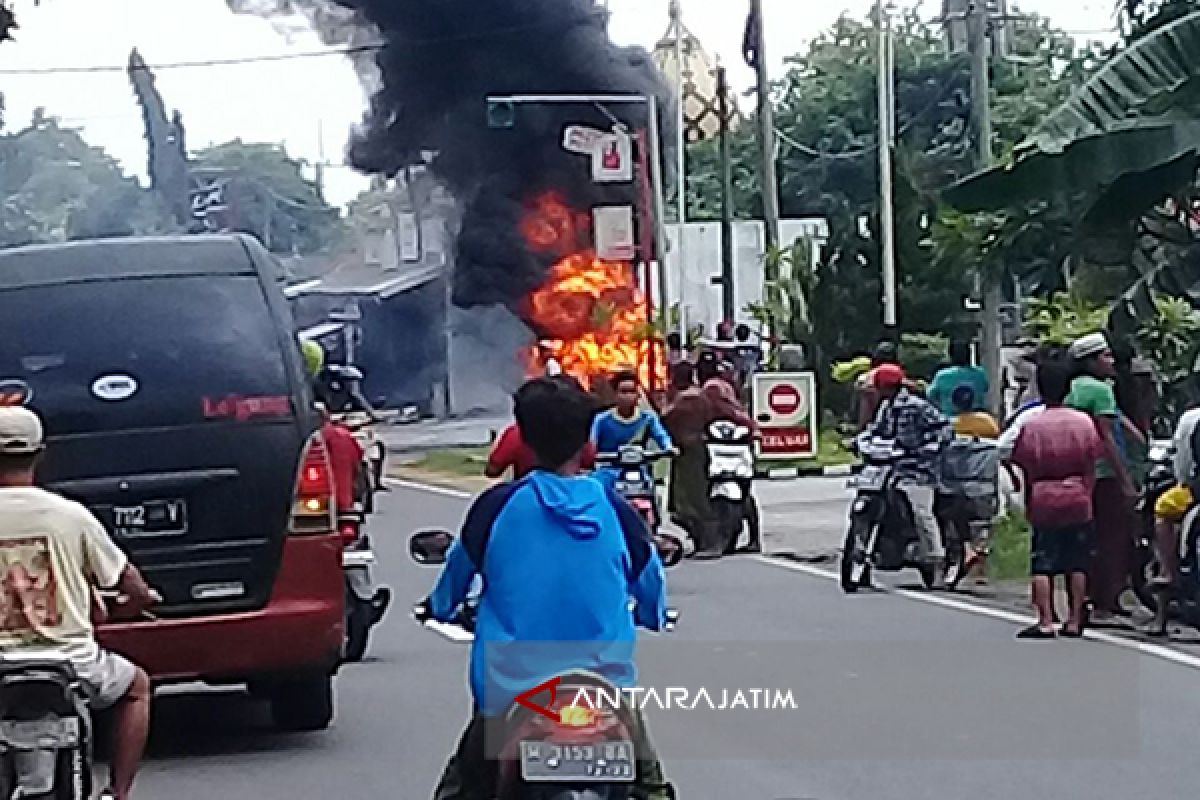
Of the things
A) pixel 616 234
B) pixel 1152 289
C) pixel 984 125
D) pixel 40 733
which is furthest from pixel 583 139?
pixel 40 733

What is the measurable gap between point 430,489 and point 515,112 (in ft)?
57.6

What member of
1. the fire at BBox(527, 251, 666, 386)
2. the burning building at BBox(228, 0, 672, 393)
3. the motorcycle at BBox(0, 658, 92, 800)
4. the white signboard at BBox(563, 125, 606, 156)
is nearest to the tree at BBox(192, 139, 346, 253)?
the burning building at BBox(228, 0, 672, 393)

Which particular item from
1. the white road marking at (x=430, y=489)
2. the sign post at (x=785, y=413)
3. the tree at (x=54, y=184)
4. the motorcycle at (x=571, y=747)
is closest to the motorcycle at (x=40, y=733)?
the motorcycle at (x=571, y=747)

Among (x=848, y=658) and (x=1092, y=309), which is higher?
(x=1092, y=309)

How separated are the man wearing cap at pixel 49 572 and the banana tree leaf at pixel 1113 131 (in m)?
7.84

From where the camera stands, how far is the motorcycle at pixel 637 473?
58.3ft

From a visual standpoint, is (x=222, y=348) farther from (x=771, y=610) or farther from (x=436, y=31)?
(x=436, y=31)

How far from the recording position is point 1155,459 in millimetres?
15586

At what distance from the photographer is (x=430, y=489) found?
36.6 meters

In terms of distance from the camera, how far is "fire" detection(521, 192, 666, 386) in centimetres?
4700

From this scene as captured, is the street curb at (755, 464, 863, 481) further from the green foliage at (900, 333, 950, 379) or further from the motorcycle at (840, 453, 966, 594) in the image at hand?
the motorcycle at (840, 453, 966, 594)

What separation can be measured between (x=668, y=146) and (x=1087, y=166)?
4603 centimetres

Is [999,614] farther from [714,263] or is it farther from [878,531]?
[714,263]

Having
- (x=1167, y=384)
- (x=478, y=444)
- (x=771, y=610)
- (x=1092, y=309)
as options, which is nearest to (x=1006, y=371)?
(x=1092, y=309)
